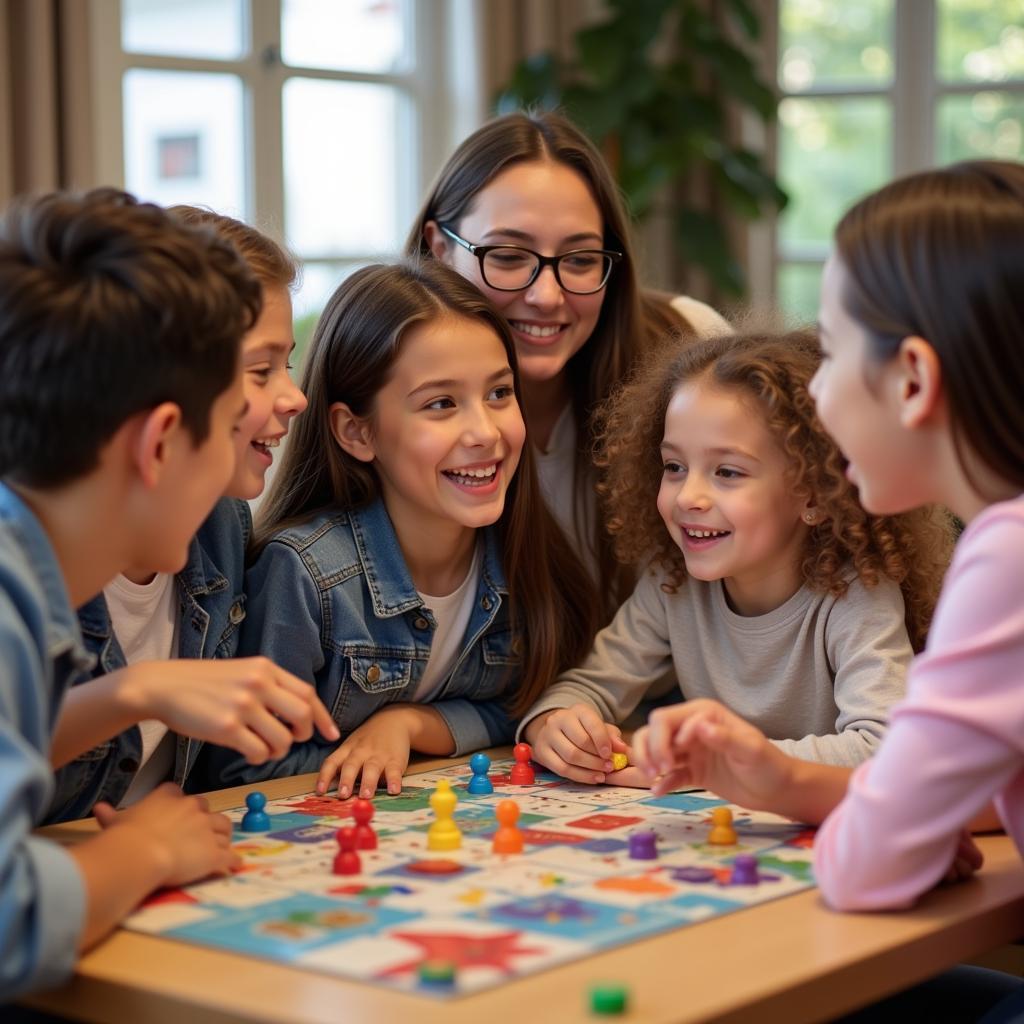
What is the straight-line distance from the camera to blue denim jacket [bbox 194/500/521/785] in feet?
5.95

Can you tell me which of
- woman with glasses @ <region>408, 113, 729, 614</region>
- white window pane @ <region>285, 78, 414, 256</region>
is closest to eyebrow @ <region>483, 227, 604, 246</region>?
woman with glasses @ <region>408, 113, 729, 614</region>

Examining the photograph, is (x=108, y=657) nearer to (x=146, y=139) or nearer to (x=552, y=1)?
(x=146, y=139)

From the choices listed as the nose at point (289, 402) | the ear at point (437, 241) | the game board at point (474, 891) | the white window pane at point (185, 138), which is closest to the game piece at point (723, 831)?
the game board at point (474, 891)

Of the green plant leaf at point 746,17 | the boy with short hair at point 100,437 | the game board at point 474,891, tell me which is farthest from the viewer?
the green plant leaf at point 746,17

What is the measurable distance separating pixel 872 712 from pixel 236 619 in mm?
747

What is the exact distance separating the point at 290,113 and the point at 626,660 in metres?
2.58

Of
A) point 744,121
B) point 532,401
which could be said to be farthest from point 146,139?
point 744,121

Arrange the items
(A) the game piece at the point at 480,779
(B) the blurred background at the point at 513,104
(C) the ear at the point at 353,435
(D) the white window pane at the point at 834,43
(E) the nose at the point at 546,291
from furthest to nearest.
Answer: (D) the white window pane at the point at 834,43
(B) the blurred background at the point at 513,104
(E) the nose at the point at 546,291
(C) the ear at the point at 353,435
(A) the game piece at the point at 480,779

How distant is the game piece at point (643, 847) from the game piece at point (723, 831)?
72mm

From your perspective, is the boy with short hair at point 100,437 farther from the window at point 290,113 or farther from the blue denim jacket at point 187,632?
the window at point 290,113

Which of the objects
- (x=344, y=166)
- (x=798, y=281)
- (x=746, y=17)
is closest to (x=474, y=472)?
(x=344, y=166)

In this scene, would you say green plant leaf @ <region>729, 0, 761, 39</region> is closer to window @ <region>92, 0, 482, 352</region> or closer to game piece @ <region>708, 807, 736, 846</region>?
window @ <region>92, 0, 482, 352</region>

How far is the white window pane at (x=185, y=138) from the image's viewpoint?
144 inches

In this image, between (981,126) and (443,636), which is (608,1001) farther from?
(981,126)
